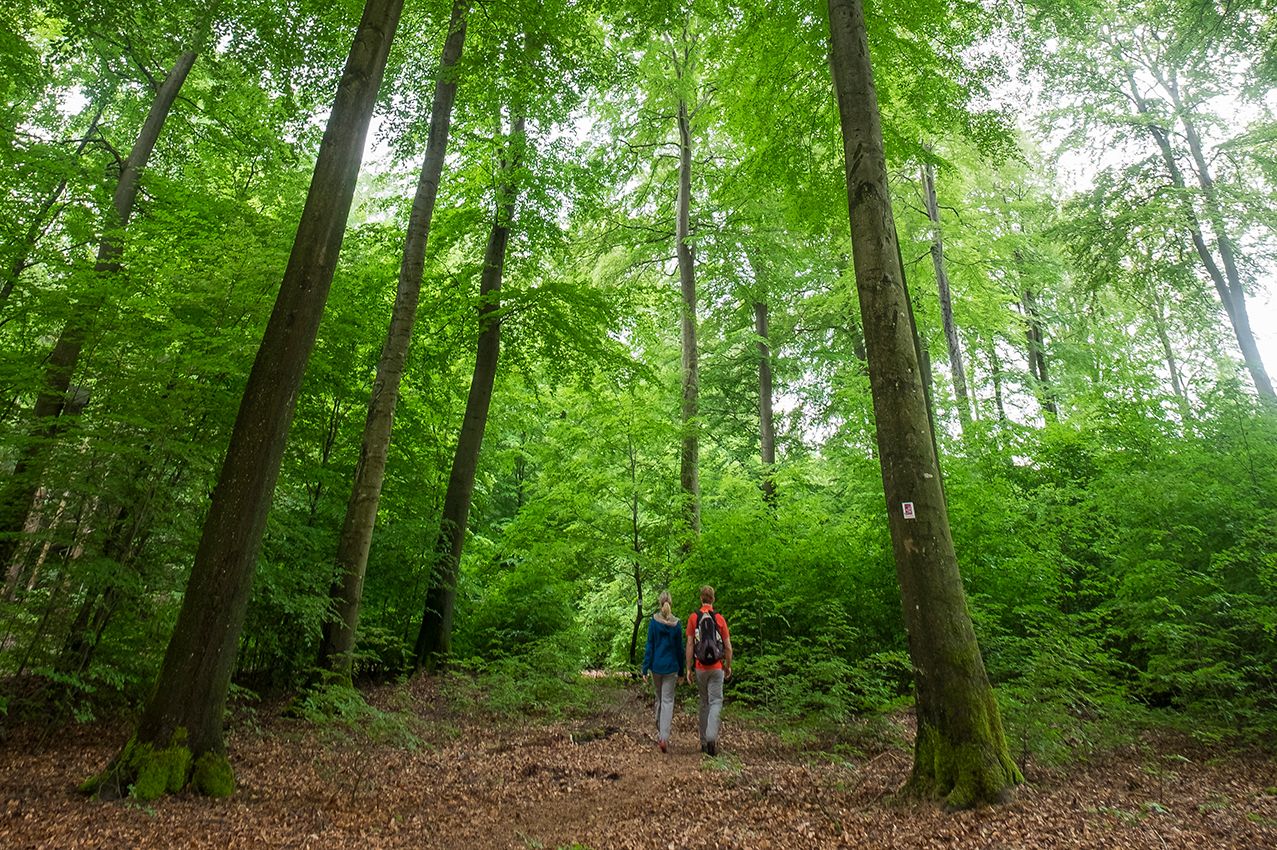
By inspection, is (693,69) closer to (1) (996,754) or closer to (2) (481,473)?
(2) (481,473)

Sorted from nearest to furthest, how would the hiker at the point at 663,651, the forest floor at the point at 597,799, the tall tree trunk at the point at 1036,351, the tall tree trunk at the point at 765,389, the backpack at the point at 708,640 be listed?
the forest floor at the point at 597,799 → the backpack at the point at 708,640 → the hiker at the point at 663,651 → the tall tree trunk at the point at 765,389 → the tall tree trunk at the point at 1036,351

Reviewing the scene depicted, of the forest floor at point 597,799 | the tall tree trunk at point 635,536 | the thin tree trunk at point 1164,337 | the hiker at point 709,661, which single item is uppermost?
the thin tree trunk at point 1164,337

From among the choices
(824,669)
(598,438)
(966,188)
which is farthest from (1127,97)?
(824,669)

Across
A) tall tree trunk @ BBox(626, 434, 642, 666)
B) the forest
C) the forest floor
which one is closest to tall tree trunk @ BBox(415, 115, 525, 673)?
the forest

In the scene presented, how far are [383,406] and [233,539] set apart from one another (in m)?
4.01

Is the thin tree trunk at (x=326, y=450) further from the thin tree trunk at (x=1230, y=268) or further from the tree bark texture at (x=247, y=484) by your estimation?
the thin tree trunk at (x=1230, y=268)

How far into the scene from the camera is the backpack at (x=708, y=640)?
7098mm

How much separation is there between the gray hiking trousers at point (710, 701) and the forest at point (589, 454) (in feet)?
1.33

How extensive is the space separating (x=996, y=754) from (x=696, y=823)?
2112 millimetres

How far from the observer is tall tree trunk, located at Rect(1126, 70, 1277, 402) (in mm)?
13094

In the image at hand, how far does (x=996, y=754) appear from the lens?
4227 millimetres

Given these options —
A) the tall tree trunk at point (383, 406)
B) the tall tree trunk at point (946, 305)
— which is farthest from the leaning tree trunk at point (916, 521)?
the tall tree trunk at point (946, 305)

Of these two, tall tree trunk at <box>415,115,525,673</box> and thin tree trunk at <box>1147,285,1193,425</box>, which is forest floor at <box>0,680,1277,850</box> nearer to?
tall tree trunk at <box>415,115,525,673</box>

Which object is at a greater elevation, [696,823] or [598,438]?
[598,438]
